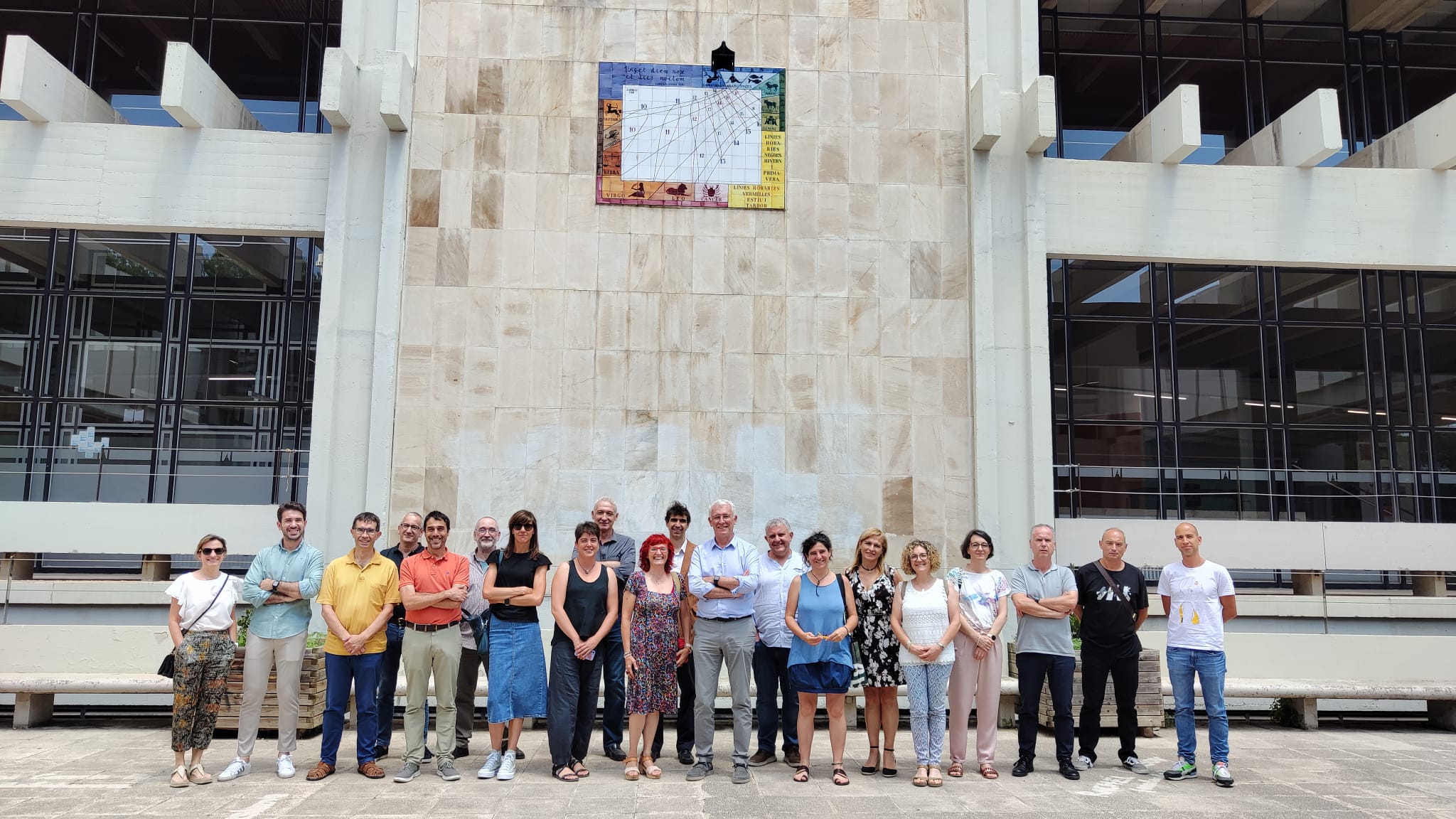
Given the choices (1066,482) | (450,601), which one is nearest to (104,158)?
(450,601)

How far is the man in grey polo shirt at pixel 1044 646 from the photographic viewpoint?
754 cm

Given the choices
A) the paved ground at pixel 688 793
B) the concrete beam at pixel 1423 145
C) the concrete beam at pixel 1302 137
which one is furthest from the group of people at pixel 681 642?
the concrete beam at pixel 1423 145

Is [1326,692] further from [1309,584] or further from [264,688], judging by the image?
[264,688]

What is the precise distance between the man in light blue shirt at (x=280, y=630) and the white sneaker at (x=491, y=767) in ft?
4.47

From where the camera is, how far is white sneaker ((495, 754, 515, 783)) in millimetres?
7062

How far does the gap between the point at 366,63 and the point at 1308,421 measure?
18.2 m

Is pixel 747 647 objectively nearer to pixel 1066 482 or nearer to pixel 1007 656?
pixel 1007 656

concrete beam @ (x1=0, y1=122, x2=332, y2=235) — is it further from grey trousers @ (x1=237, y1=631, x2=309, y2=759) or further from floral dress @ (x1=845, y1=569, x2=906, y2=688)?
floral dress @ (x1=845, y1=569, x2=906, y2=688)

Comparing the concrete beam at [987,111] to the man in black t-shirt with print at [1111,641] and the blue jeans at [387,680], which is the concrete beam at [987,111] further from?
the blue jeans at [387,680]

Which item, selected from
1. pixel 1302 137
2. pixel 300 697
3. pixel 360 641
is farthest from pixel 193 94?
pixel 1302 137

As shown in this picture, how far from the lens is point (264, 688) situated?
730cm

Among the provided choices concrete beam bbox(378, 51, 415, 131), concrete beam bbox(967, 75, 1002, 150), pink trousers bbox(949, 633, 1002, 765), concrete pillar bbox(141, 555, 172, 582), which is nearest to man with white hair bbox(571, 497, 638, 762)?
pink trousers bbox(949, 633, 1002, 765)

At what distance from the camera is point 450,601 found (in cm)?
712

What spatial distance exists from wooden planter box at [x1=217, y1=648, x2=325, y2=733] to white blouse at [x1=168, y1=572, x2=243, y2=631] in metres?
1.49
